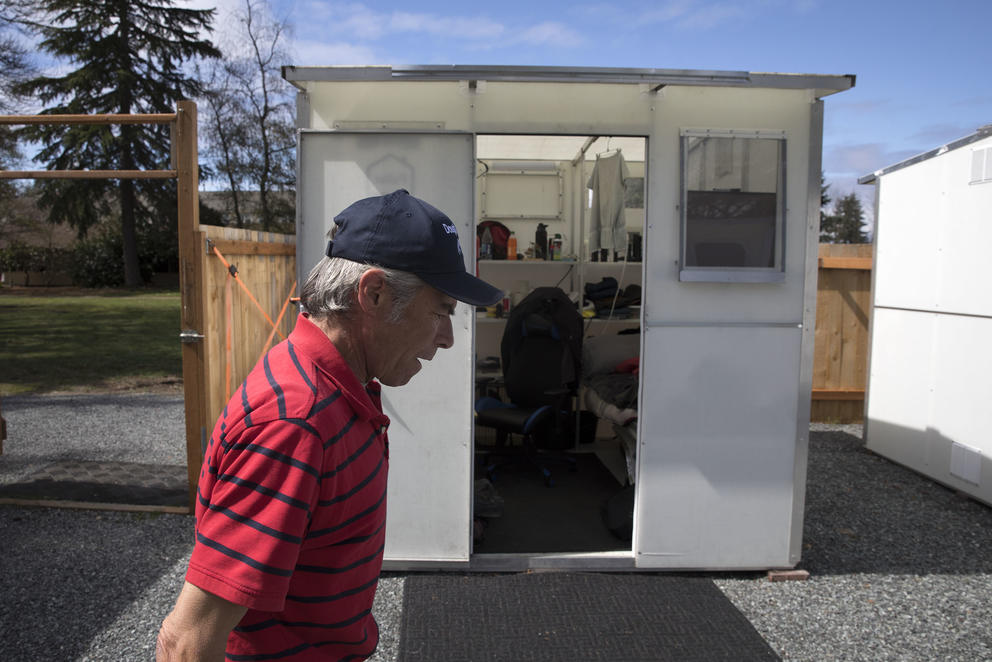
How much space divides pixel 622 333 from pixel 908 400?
2.57 meters

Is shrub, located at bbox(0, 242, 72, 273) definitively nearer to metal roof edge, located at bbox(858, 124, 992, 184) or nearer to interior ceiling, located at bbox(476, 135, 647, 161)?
interior ceiling, located at bbox(476, 135, 647, 161)

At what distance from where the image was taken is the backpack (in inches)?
266

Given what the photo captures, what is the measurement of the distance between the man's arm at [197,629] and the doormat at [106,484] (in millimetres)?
4213

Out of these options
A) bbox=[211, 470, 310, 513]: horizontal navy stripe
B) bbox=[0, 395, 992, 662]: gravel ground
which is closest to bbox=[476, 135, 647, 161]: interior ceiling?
bbox=[0, 395, 992, 662]: gravel ground

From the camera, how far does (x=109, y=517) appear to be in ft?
14.8

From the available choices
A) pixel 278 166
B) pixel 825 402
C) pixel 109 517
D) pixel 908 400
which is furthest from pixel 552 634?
pixel 278 166

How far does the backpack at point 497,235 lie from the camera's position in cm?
676

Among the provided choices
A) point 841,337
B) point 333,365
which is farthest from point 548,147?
point 333,365

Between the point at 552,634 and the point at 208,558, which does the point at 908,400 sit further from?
the point at 208,558

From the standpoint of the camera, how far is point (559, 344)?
18.1ft

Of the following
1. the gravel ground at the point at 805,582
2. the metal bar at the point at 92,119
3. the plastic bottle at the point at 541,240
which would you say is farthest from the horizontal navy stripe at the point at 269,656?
the plastic bottle at the point at 541,240

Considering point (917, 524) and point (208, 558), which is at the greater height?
point (208, 558)

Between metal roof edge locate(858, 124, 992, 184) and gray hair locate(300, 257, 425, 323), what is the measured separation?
5.70m

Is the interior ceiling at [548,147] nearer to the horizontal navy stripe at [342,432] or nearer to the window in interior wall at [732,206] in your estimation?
the window in interior wall at [732,206]
